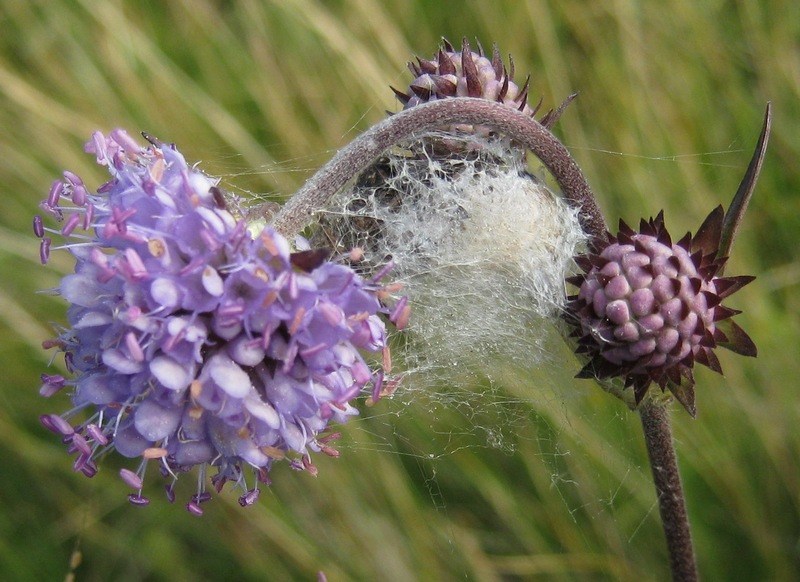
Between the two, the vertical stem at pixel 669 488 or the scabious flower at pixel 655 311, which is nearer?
the scabious flower at pixel 655 311

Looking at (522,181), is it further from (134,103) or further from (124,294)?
(134,103)

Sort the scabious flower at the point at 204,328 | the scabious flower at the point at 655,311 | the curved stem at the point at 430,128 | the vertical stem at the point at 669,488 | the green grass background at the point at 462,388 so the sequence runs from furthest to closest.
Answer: the green grass background at the point at 462,388 < the vertical stem at the point at 669,488 < the scabious flower at the point at 655,311 < the curved stem at the point at 430,128 < the scabious flower at the point at 204,328

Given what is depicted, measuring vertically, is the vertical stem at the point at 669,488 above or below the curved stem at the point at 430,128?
below

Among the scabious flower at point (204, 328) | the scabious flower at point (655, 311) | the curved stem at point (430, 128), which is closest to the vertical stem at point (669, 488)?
the scabious flower at point (655, 311)

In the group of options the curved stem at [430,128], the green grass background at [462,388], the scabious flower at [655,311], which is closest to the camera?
the curved stem at [430,128]

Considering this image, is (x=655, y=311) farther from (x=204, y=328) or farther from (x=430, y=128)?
(x=204, y=328)

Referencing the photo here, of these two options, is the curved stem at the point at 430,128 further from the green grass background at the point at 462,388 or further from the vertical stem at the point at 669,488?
the green grass background at the point at 462,388
